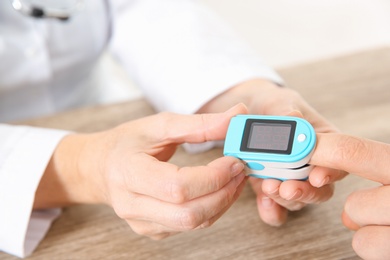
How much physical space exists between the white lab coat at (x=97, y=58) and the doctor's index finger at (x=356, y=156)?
238 millimetres

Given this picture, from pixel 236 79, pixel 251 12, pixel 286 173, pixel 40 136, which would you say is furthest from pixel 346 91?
pixel 251 12

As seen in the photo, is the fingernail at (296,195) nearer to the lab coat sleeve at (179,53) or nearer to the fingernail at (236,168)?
the fingernail at (236,168)

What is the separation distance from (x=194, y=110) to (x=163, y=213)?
0.83 feet

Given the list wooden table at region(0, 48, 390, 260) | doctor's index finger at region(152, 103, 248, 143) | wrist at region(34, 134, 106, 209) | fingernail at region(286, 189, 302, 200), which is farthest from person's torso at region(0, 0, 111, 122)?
fingernail at region(286, 189, 302, 200)

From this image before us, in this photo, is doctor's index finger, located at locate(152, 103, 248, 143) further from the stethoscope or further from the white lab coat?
the stethoscope

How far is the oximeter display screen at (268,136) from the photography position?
54cm

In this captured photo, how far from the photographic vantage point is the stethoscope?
2.68 ft

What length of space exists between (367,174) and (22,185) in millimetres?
399

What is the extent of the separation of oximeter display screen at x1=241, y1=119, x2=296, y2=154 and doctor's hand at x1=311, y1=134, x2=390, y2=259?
32 millimetres

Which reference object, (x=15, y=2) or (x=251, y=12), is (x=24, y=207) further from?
(x=251, y=12)

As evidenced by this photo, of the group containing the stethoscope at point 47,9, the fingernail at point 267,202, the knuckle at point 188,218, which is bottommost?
the fingernail at point 267,202

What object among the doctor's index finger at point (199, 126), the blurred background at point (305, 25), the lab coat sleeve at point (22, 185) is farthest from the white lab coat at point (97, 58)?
the blurred background at point (305, 25)

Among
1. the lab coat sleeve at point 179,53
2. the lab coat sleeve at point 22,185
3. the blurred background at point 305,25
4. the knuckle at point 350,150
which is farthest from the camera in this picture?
the blurred background at point 305,25

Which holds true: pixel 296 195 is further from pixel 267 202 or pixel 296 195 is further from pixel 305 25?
pixel 305 25
